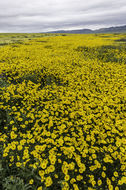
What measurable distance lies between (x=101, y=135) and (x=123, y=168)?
1.25 metres

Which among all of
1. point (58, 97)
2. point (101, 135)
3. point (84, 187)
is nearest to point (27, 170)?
point (84, 187)

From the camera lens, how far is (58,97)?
24.2ft

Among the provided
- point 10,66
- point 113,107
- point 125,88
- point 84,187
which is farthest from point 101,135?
point 10,66

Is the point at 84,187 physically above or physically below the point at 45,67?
below

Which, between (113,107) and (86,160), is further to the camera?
(113,107)

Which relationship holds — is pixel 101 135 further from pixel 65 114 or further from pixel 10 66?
pixel 10 66

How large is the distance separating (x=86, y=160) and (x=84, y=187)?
2.67ft

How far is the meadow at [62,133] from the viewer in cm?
370

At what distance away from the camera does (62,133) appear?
545cm

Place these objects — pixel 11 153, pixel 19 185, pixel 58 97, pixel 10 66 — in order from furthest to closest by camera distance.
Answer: pixel 10 66
pixel 58 97
pixel 11 153
pixel 19 185

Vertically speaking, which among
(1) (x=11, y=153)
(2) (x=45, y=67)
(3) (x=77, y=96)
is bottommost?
(1) (x=11, y=153)

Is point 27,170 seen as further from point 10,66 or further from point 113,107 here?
point 10,66

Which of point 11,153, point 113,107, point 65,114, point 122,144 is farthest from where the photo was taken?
point 113,107

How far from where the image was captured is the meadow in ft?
12.1
